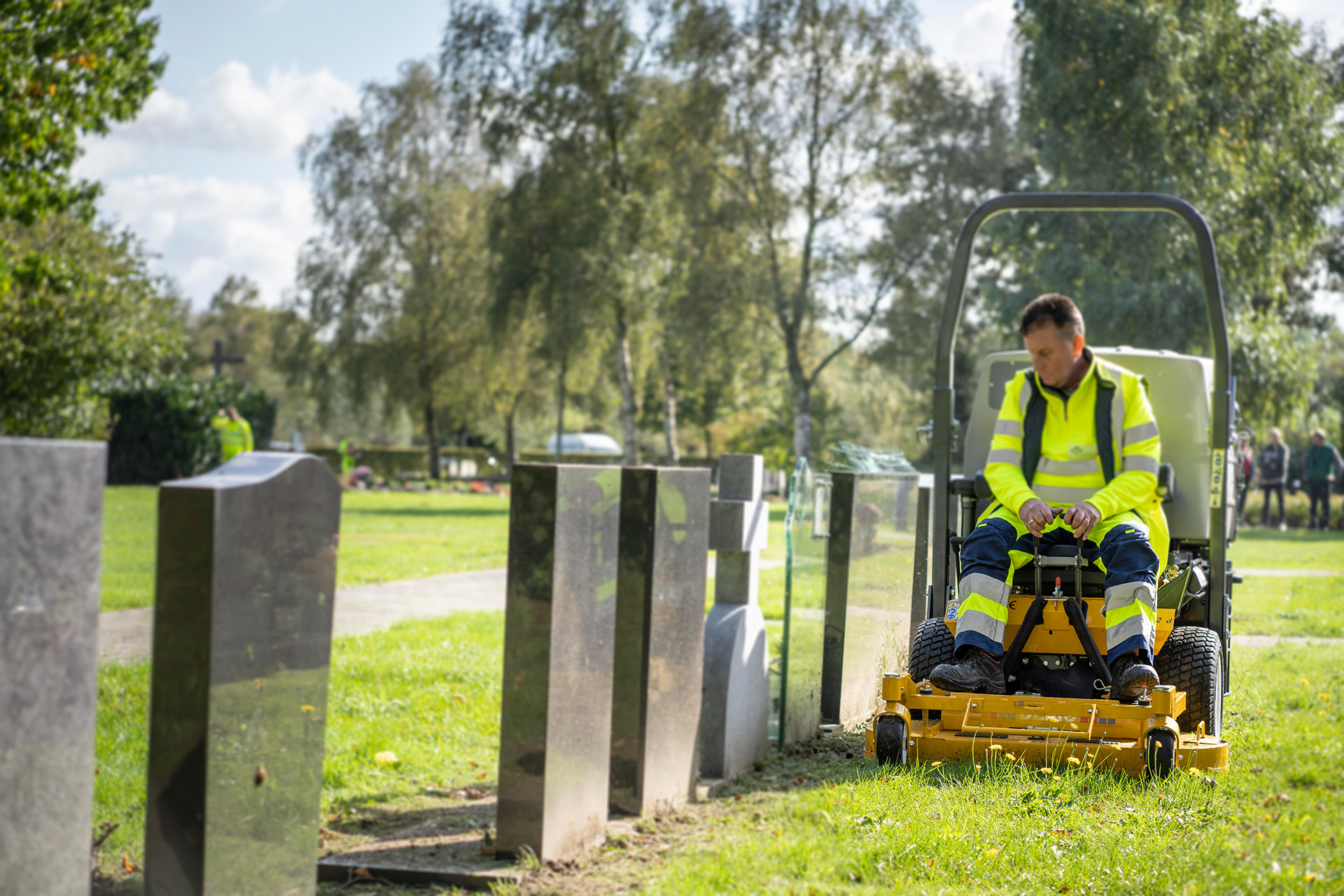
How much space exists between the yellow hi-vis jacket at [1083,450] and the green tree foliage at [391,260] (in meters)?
37.3

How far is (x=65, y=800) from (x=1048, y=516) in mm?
3884

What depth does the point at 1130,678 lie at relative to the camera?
4.69m

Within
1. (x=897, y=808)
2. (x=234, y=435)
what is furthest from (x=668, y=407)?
(x=897, y=808)

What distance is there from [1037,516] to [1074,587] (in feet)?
1.17

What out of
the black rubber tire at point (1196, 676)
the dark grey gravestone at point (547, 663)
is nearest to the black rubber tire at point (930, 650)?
the black rubber tire at point (1196, 676)

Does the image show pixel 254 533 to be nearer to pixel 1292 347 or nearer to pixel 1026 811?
pixel 1026 811

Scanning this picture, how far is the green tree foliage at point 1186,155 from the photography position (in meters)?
21.9

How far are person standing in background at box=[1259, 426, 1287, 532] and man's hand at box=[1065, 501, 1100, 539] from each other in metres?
21.0

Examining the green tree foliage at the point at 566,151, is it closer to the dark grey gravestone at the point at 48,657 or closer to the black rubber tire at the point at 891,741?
the black rubber tire at the point at 891,741

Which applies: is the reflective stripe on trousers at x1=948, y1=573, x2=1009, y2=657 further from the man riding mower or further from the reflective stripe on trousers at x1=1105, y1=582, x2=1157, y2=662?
the reflective stripe on trousers at x1=1105, y1=582, x2=1157, y2=662

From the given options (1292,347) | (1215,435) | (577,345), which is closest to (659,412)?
(577,345)

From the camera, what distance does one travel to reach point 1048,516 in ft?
16.3

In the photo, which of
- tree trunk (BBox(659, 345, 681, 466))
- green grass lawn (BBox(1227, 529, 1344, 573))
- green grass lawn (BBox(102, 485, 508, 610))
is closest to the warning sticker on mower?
green grass lawn (BBox(102, 485, 508, 610))

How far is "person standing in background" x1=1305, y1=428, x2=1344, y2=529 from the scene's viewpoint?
23.5 m
